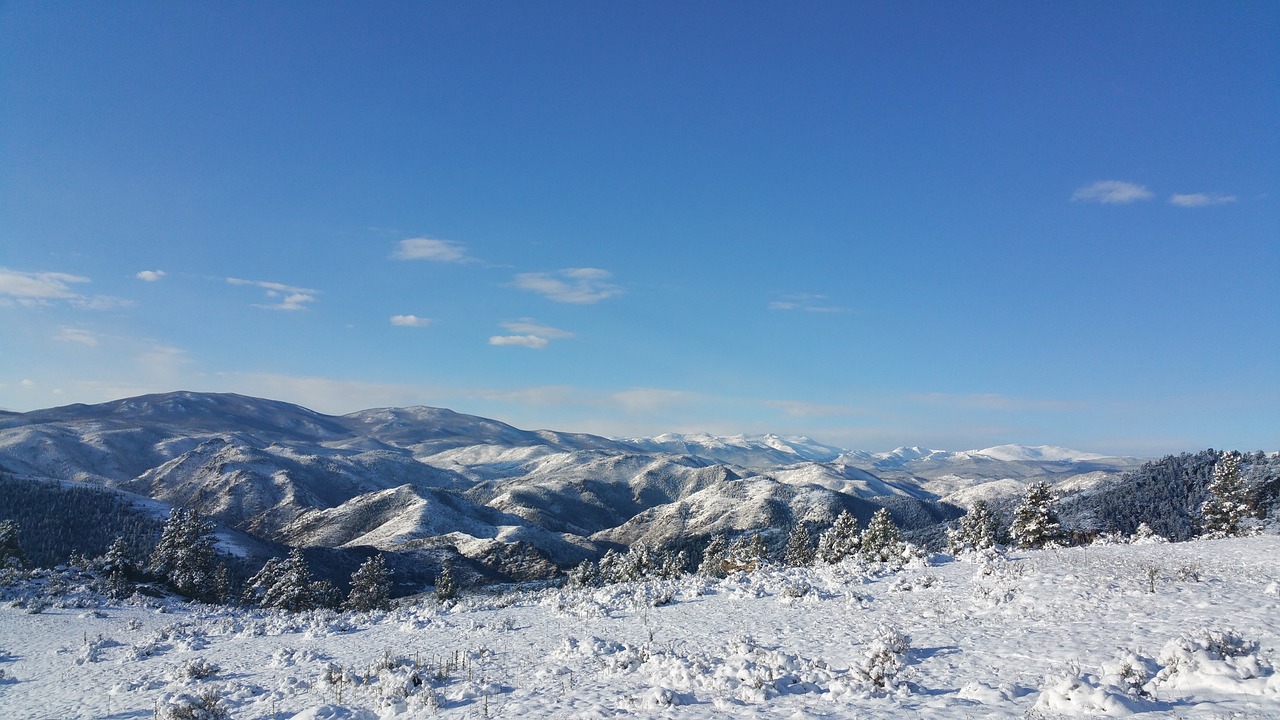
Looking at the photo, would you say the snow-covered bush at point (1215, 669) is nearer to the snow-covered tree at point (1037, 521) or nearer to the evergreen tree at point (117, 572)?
the evergreen tree at point (117, 572)

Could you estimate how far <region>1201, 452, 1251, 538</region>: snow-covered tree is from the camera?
52.0 meters

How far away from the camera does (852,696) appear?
444 inches

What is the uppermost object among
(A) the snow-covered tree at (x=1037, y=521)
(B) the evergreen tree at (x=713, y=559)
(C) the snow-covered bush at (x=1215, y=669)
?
(C) the snow-covered bush at (x=1215, y=669)

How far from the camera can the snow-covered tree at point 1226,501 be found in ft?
171

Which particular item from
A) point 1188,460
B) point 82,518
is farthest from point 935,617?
point 82,518

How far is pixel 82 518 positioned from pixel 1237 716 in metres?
221

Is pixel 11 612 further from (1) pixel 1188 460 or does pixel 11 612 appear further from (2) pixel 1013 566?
(1) pixel 1188 460

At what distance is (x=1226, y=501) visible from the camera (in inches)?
2101

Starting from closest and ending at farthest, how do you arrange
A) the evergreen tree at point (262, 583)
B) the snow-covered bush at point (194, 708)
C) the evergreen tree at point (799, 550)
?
1. the snow-covered bush at point (194, 708)
2. the evergreen tree at point (262, 583)
3. the evergreen tree at point (799, 550)

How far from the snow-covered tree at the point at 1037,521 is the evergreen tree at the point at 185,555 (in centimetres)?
7397

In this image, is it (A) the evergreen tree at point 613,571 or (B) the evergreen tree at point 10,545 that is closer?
(B) the evergreen tree at point 10,545

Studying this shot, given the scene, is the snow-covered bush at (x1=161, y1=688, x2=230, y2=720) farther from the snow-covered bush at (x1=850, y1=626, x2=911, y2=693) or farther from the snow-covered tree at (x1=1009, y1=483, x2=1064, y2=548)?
the snow-covered tree at (x1=1009, y1=483, x2=1064, y2=548)

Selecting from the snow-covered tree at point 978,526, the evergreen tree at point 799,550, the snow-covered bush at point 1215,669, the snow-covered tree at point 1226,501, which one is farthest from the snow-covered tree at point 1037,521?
the snow-covered bush at point 1215,669

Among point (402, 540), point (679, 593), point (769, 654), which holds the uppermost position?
point (769, 654)
